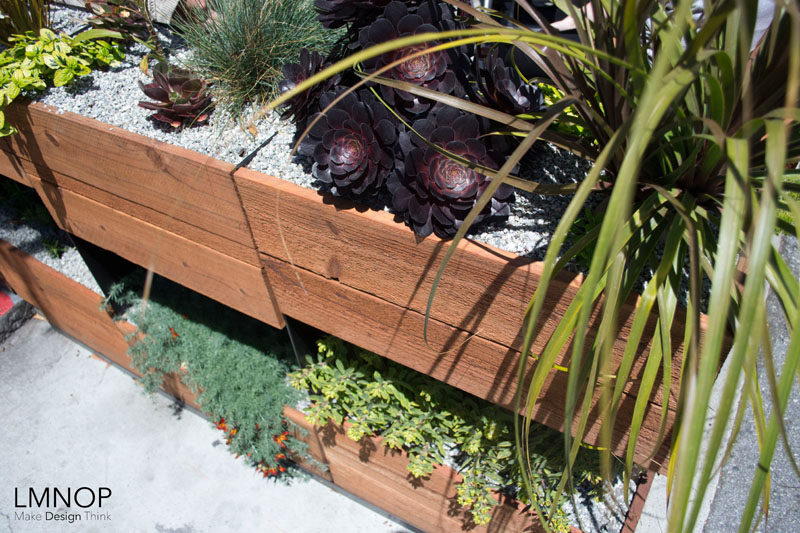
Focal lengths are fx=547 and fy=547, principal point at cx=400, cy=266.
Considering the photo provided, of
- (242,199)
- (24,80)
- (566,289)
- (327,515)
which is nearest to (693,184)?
(566,289)

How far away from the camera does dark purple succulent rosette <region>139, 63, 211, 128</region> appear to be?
4.51 feet

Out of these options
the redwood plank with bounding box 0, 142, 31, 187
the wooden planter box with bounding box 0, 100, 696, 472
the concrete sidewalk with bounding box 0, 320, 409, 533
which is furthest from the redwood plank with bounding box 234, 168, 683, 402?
the concrete sidewalk with bounding box 0, 320, 409, 533

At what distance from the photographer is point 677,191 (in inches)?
33.7

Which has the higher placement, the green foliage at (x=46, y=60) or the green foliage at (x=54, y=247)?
the green foliage at (x=46, y=60)

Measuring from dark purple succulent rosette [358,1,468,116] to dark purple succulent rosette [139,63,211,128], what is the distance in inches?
21.9

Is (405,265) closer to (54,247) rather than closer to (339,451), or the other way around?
(339,451)

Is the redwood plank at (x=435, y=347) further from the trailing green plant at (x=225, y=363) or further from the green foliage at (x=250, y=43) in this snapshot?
the trailing green plant at (x=225, y=363)

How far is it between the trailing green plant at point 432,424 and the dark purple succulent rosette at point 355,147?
0.72m

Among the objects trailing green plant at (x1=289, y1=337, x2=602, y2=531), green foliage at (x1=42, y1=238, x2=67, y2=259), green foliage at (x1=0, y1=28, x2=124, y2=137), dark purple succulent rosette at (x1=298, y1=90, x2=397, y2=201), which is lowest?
green foliage at (x1=42, y1=238, x2=67, y2=259)

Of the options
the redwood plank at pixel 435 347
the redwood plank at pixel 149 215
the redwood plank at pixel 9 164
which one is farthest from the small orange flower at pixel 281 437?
the redwood plank at pixel 9 164

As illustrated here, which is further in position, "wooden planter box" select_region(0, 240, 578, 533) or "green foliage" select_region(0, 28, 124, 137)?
"wooden planter box" select_region(0, 240, 578, 533)

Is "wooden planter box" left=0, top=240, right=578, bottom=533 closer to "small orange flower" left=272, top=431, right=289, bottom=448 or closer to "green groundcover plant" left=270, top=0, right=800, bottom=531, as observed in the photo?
"small orange flower" left=272, top=431, right=289, bottom=448

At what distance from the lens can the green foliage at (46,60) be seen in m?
1.47

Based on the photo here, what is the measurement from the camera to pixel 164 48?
1.71 m
